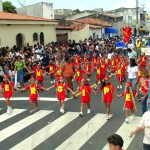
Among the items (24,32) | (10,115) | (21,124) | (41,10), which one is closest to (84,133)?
(21,124)

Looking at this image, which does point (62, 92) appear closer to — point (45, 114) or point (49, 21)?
point (45, 114)

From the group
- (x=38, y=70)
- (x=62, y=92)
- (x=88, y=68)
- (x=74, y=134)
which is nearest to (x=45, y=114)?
(x=62, y=92)

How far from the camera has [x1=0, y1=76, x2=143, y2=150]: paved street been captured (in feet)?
30.3

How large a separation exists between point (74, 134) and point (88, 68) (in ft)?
27.4

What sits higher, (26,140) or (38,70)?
(38,70)

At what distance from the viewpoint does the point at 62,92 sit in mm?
12352

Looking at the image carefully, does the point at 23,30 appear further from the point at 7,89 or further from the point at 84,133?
the point at 84,133

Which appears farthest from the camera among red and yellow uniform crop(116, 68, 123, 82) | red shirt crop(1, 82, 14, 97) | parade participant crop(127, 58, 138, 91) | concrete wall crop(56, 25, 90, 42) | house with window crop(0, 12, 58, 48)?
concrete wall crop(56, 25, 90, 42)

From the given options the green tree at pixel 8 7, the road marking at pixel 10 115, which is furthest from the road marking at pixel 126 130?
the green tree at pixel 8 7

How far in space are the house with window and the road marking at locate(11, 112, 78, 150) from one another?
1682 cm

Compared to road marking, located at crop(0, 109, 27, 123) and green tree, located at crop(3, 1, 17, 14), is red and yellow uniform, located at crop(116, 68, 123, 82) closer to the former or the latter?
road marking, located at crop(0, 109, 27, 123)

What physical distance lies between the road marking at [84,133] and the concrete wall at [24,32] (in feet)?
57.8

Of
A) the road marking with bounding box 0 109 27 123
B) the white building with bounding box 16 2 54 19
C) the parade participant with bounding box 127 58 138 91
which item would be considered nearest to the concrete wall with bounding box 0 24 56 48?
the white building with bounding box 16 2 54 19

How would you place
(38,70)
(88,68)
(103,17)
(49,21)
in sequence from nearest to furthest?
(38,70) → (88,68) → (49,21) → (103,17)
